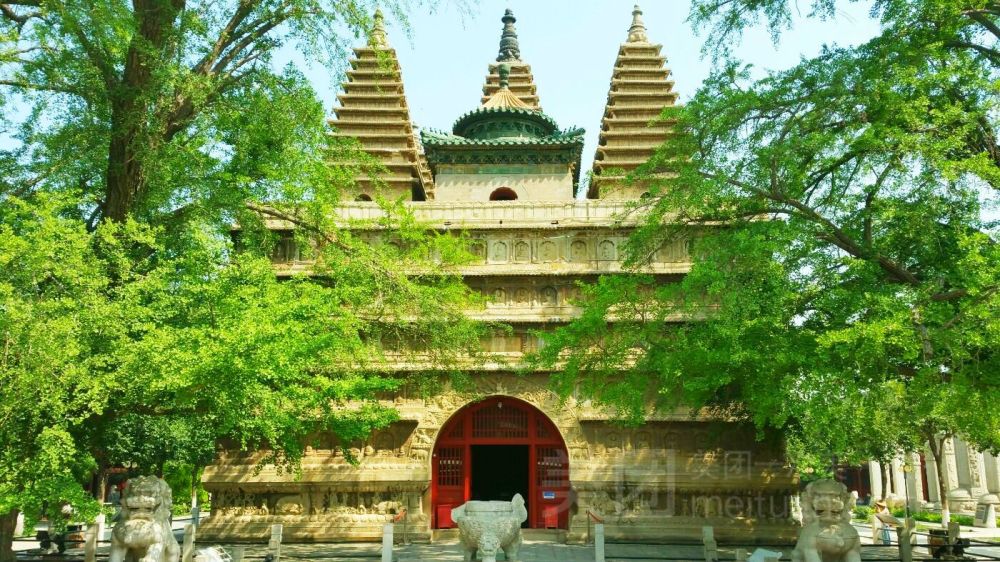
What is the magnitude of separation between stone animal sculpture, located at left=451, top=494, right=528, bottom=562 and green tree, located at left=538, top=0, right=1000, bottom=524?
357 centimetres

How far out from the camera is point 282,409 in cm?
1419

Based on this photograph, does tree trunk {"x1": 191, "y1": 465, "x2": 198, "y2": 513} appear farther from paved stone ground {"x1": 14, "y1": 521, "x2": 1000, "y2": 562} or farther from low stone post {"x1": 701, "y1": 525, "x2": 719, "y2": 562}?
low stone post {"x1": 701, "y1": 525, "x2": 719, "y2": 562}

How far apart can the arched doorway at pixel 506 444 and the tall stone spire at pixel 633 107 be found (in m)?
9.45

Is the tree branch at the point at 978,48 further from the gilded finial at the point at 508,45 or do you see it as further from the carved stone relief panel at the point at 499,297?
the gilded finial at the point at 508,45

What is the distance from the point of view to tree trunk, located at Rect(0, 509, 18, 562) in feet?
37.7

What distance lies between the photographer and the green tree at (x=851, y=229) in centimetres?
950

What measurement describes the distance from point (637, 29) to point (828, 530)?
26.5 meters

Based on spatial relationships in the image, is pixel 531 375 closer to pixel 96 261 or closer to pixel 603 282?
pixel 603 282

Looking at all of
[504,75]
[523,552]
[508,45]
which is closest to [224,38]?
[523,552]

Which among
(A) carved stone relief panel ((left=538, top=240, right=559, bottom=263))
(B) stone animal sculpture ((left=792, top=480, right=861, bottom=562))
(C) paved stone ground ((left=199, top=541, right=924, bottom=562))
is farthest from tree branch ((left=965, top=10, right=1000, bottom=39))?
(A) carved stone relief panel ((left=538, top=240, right=559, bottom=263))

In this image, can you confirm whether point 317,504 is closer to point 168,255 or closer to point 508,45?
point 168,255

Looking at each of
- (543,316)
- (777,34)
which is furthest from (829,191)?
(543,316)

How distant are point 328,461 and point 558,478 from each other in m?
6.19

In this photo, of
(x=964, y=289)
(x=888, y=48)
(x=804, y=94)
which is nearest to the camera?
(x=964, y=289)
